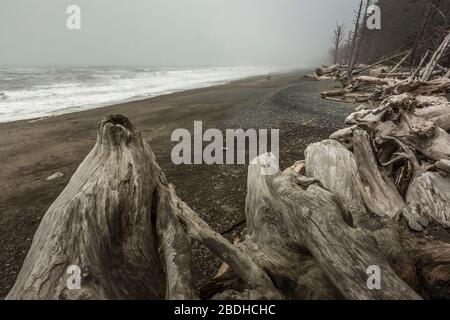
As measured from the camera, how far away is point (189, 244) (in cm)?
246

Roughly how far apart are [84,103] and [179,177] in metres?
15.8

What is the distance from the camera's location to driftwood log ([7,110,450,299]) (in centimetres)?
207

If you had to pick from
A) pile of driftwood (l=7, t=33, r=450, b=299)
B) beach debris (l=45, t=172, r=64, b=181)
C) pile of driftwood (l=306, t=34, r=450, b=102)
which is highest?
pile of driftwood (l=306, t=34, r=450, b=102)

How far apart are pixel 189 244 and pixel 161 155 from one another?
17.9ft

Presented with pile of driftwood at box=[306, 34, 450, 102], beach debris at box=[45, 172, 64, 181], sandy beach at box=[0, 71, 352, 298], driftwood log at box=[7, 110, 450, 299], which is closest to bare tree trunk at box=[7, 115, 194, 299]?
driftwood log at box=[7, 110, 450, 299]

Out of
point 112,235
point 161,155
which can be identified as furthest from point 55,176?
point 112,235

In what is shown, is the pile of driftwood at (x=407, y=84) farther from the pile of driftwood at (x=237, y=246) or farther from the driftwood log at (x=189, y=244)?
the driftwood log at (x=189, y=244)

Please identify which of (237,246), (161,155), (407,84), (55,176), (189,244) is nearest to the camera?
(189,244)

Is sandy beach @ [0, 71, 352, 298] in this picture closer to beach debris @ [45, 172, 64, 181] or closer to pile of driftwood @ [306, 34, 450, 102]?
beach debris @ [45, 172, 64, 181]

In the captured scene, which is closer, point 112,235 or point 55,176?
Answer: point 112,235

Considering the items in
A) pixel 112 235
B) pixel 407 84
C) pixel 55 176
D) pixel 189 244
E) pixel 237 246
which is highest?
pixel 407 84

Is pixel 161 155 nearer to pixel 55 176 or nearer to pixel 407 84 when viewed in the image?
pixel 55 176

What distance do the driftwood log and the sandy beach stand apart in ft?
4.19
